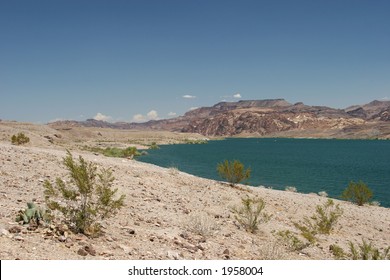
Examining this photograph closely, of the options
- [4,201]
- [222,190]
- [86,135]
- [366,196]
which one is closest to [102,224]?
[4,201]

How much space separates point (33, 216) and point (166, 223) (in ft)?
15.8

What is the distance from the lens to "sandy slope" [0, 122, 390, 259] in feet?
27.3

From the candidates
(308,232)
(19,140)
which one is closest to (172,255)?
(308,232)

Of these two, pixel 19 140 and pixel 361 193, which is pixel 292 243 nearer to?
pixel 361 193

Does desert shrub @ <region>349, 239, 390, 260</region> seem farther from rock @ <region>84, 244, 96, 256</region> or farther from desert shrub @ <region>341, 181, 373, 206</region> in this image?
desert shrub @ <region>341, 181, 373, 206</region>

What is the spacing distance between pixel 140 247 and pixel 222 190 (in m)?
11.8

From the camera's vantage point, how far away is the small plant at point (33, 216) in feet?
29.2

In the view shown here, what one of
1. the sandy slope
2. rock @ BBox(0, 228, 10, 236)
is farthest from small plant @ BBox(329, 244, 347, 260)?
rock @ BBox(0, 228, 10, 236)

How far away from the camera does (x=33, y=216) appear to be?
29.6 feet

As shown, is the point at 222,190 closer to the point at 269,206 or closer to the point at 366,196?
the point at 269,206

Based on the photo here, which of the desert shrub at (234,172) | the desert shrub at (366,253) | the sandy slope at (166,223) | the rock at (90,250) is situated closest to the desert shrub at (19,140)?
the sandy slope at (166,223)

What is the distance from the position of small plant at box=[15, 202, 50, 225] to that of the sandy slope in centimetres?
29

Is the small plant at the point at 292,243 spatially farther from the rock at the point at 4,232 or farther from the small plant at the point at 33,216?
the rock at the point at 4,232

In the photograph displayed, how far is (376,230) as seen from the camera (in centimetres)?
1856
